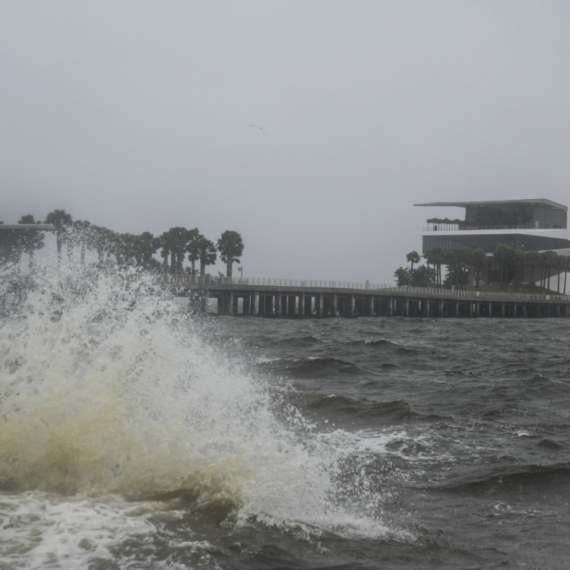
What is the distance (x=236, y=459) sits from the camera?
9.00 metres

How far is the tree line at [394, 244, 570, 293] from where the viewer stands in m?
133

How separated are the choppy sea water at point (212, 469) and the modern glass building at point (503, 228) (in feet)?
448

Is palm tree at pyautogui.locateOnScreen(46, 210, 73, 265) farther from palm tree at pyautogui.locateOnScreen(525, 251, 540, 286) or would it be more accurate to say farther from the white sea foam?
the white sea foam

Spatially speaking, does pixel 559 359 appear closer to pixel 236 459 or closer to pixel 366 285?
pixel 236 459

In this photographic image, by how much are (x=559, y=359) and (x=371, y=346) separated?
26.3 ft

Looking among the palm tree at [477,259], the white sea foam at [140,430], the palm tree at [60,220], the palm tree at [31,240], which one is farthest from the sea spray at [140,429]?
the palm tree at [477,259]

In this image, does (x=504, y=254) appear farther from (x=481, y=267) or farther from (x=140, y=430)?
(x=140, y=430)

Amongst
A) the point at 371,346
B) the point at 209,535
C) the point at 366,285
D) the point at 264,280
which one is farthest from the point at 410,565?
the point at 366,285

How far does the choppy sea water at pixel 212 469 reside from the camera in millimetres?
7402

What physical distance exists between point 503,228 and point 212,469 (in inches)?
5742

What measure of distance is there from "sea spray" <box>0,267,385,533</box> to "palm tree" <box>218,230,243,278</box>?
338ft

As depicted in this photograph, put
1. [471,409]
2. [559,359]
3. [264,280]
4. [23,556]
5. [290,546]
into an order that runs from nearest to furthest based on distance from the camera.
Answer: [23,556] < [290,546] < [471,409] < [559,359] < [264,280]

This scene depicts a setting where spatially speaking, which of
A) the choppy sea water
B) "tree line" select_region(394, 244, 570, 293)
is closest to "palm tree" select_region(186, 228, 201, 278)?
"tree line" select_region(394, 244, 570, 293)

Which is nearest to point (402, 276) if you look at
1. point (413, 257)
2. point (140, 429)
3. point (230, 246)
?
point (413, 257)
